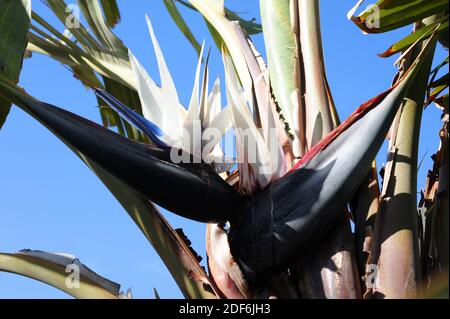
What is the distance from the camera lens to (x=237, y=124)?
44.8 inches

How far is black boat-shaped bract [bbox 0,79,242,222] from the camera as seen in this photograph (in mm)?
1043

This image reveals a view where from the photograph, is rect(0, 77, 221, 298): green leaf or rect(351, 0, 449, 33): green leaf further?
rect(351, 0, 449, 33): green leaf

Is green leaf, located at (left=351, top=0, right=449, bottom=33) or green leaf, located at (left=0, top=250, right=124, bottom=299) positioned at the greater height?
green leaf, located at (left=351, top=0, right=449, bottom=33)

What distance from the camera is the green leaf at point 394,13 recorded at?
120 centimetres

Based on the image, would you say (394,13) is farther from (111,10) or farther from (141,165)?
(111,10)

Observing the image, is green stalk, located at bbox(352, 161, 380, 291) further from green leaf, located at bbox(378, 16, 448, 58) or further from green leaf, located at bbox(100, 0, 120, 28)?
green leaf, located at bbox(100, 0, 120, 28)

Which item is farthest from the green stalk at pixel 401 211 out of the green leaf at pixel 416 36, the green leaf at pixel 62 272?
the green leaf at pixel 62 272

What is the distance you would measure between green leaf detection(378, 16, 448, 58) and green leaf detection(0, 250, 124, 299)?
602mm

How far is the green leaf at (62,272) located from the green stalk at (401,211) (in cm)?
39

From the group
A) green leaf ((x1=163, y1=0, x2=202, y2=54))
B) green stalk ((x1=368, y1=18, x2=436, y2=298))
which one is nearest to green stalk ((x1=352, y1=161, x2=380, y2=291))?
green stalk ((x1=368, y1=18, x2=436, y2=298))

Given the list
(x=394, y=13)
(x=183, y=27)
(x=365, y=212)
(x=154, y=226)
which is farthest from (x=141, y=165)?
(x=183, y=27)

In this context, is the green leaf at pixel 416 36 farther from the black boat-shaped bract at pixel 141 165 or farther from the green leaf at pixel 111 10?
the green leaf at pixel 111 10

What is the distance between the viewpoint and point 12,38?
1.28 metres

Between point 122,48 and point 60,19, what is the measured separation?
0.17 metres
